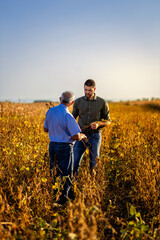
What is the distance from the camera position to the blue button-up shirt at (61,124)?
97.7 inches

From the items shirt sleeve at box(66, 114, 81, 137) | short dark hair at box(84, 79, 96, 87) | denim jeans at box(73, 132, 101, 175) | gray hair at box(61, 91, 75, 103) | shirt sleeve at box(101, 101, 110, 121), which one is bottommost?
denim jeans at box(73, 132, 101, 175)

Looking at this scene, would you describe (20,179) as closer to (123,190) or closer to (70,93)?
(70,93)

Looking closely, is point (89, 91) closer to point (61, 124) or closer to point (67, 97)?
point (67, 97)

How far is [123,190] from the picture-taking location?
3256 millimetres

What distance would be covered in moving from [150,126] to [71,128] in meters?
5.31

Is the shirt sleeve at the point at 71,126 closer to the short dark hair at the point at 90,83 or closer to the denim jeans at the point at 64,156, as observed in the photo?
the denim jeans at the point at 64,156

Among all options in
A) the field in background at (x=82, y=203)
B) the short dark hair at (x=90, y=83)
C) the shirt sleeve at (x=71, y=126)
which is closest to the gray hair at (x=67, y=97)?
the shirt sleeve at (x=71, y=126)

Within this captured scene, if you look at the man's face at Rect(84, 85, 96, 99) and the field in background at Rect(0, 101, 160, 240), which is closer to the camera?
the field in background at Rect(0, 101, 160, 240)

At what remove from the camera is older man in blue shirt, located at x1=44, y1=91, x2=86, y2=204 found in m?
2.49

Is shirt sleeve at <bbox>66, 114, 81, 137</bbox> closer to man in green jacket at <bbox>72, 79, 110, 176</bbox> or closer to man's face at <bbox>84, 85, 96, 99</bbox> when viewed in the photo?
man in green jacket at <bbox>72, 79, 110, 176</bbox>

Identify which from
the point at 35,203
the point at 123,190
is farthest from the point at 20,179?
the point at 123,190

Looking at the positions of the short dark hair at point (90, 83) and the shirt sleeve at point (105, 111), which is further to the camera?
the shirt sleeve at point (105, 111)

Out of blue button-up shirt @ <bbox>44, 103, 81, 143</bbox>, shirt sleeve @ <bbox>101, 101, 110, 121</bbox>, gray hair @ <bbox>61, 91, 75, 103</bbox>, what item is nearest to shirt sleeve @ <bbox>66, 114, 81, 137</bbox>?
blue button-up shirt @ <bbox>44, 103, 81, 143</bbox>

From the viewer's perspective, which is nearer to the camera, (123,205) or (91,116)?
(123,205)
